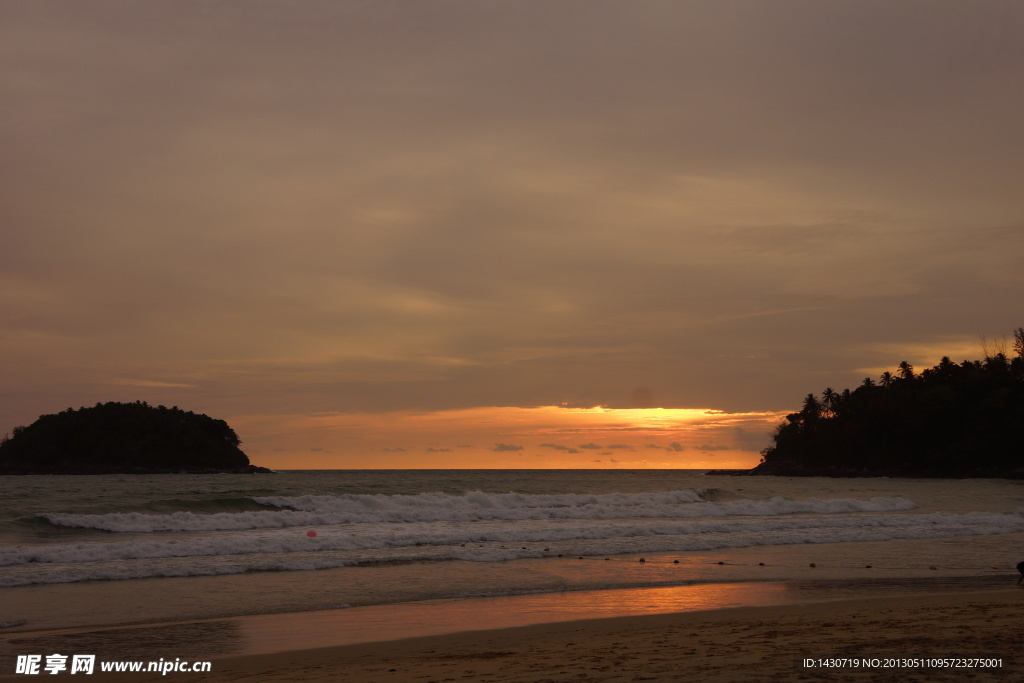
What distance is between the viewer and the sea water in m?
15.4

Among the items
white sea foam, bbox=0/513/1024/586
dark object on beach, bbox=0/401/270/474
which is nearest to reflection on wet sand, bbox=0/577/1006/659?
white sea foam, bbox=0/513/1024/586

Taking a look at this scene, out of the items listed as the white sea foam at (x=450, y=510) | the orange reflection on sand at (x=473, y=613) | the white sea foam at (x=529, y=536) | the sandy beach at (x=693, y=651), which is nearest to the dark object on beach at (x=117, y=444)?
the white sea foam at (x=450, y=510)

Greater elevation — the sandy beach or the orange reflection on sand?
the sandy beach

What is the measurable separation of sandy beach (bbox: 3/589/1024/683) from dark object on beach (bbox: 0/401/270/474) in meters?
119

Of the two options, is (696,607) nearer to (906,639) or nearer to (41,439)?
(906,639)

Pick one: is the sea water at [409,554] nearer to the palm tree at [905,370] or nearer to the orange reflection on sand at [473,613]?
the orange reflection on sand at [473,613]

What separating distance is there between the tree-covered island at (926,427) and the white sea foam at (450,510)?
65545 mm

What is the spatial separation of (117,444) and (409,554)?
116 meters

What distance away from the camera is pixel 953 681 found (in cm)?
739

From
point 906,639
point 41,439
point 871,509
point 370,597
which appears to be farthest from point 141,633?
point 41,439

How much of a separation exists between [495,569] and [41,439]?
12719 cm

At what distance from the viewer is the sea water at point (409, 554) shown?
607 inches

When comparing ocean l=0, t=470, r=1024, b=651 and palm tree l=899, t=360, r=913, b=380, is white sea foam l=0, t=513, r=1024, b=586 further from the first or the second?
palm tree l=899, t=360, r=913, b=380

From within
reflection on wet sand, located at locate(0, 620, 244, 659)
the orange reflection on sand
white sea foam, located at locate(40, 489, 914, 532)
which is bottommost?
white sea foam, located at locate(40, 489, 914, 532)
